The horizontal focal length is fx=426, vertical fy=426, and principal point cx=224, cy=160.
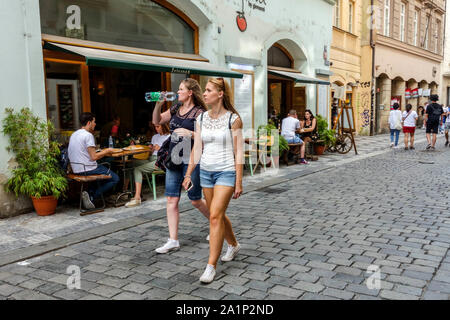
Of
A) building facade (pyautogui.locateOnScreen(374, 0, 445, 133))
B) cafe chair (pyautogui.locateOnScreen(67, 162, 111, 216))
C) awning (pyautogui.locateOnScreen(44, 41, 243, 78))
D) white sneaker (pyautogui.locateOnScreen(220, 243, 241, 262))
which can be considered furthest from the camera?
building facade (pyautogui.locateOnScreen(374, 0, 445, 133))

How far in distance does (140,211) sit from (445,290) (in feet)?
13.7

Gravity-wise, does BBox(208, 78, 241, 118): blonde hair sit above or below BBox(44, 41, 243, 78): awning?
below

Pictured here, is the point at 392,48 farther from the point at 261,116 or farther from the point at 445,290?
the point at 445,290

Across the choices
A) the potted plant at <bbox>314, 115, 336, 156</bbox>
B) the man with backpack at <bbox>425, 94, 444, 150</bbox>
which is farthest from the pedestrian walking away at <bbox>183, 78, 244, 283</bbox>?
the man with backpack at <bbox>425, 94, 444, 150</bbox>

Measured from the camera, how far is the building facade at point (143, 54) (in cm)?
610

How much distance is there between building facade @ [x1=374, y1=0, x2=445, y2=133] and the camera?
21.6m

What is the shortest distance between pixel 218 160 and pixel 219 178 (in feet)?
0.51

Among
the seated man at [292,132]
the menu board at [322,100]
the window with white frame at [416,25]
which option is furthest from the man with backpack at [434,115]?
the window with white frame at [416,25]

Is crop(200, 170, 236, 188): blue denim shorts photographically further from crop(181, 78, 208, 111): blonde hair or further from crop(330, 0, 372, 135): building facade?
crop(330, 0, 372, 135): building facade

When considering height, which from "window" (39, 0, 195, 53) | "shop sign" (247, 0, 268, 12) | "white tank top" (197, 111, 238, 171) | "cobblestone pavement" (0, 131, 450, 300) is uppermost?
"shop sign" (247, 0, 268, 12)

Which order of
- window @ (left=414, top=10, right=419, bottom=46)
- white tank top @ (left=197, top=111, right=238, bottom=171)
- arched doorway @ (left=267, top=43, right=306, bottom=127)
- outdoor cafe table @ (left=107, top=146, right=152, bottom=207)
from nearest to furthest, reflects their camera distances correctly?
1. white tank top @ (left=197, top=111, right=238, bottom=171)
2. outdoor cafe table @ (left=107, top=146, right=152, bottom=207)
3. arched doorway @ (left=267, top=43, right=306, bottom=127)
4. window @ (left=414, top=10, right=419, bottom=46)

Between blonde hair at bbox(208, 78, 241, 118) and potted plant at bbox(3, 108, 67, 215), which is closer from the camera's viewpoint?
blonde hair at bbox(208, 78, 241, 118)

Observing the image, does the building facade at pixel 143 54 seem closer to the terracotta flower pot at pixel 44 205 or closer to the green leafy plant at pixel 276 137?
the terracotta flower pot at pixel 44 205

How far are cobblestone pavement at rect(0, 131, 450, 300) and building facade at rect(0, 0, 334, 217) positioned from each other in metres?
2.49
